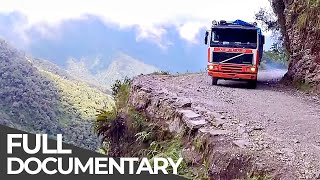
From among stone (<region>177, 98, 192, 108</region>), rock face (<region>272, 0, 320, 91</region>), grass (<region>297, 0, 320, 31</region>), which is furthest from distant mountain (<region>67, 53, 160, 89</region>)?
stone (<region>177, 98, 192, 108</region>)

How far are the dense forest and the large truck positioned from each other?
1334 centimetres

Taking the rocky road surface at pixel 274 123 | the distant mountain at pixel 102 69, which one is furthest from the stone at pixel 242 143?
the distant mountain at pixel 102 69

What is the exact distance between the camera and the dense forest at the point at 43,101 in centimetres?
3173

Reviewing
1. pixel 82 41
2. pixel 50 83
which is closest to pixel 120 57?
pixel 82 41

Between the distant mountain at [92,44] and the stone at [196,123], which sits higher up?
the distant mountain at [92,44]

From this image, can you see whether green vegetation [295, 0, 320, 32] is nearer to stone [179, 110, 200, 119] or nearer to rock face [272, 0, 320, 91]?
rock face [272, 0, 320, 91]

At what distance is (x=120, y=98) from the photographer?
44.9ft

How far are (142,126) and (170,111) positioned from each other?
95cm

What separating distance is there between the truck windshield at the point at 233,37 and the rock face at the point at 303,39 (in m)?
1.65

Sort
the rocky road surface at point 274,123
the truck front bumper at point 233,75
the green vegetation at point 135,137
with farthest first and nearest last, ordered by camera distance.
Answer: the truck front bumper at point 233,75
the green vegetation at point 135,137
the rocky road surface at point 274,123

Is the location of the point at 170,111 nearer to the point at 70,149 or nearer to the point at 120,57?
the point at 70,149

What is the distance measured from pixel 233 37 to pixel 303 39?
2.37m

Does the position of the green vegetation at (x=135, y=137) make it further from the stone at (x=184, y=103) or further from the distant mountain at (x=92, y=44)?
the distant mountain at (x=92, y=44)

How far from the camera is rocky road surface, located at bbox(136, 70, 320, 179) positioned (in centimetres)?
620
